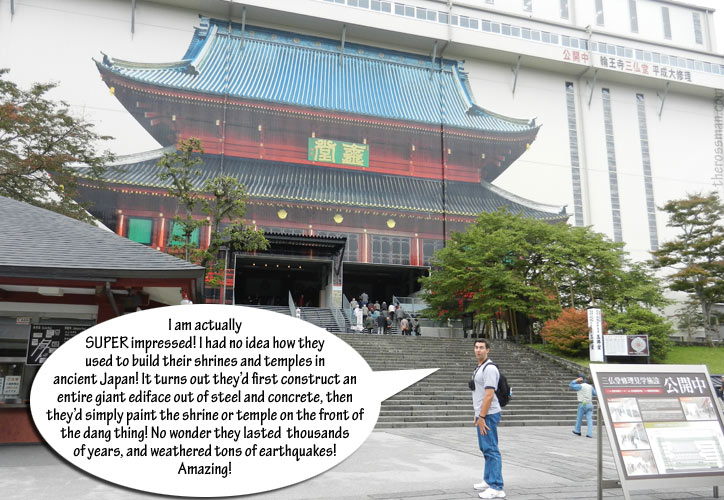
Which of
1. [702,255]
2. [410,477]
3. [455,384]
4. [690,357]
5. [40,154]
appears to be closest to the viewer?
[410,477]

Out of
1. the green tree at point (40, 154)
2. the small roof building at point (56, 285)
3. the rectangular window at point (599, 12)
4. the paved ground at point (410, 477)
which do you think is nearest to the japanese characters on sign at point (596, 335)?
the paved ground at point (410, 477)

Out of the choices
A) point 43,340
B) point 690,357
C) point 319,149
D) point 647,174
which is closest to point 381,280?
point 319,149

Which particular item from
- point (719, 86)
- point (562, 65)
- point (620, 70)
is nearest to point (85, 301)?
point (562, 65)

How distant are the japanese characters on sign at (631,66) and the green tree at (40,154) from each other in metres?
26.9

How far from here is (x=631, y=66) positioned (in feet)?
107

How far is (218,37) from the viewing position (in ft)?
91.8

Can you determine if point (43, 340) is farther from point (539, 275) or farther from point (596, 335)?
point (539, 275)

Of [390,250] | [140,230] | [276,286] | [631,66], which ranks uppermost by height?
[631,66]

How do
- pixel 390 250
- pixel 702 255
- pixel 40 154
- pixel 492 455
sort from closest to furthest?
pixel 492 455 → pixel 40 154 → pixel 702 255 → pixel 390 250

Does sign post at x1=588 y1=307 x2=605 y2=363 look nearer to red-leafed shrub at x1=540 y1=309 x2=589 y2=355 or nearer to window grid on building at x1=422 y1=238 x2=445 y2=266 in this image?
red-leafed shrub at x1=540 y1=309 x2=589 y2=355

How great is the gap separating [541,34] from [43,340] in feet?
106

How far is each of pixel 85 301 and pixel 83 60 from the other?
21806 mm

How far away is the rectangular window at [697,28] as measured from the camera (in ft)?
120

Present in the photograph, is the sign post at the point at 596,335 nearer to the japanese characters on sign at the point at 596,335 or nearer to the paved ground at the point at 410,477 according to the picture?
the japanese characters on sign at the point at 596,335
